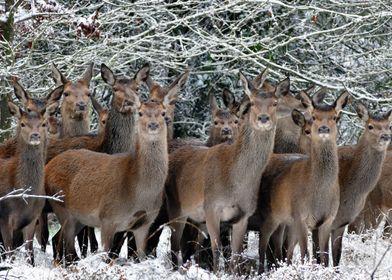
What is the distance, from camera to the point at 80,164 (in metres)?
11.6

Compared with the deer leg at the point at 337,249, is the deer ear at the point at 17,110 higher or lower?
higher

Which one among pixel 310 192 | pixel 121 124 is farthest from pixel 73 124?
pixel 310 192

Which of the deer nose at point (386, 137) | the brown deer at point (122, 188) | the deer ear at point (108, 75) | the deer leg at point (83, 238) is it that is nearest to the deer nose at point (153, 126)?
the brown deer at point (122, 188)

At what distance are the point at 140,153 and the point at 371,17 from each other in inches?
298

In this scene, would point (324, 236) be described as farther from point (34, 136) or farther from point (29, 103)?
point (29, 103)

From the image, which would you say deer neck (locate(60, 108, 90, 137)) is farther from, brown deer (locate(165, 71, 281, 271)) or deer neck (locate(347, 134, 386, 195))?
deer neck (locate(347, 134, 386, 195))

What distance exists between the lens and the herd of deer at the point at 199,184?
10.9 metres

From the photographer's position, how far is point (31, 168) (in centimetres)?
1097

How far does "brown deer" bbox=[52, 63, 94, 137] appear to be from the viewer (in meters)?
14.1

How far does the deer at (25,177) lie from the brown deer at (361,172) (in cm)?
325

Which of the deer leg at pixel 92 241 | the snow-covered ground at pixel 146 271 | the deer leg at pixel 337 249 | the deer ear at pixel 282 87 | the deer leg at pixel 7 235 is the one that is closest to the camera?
the snow-covered ground at pixel 146 271

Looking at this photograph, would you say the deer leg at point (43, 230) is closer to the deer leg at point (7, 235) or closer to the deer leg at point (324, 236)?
the deer leg at point (7, 235)

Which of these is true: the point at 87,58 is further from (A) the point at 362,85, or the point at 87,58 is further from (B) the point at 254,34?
(A) the point at 362,85

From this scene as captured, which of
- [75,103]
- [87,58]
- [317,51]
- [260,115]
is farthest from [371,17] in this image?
[260,115]
